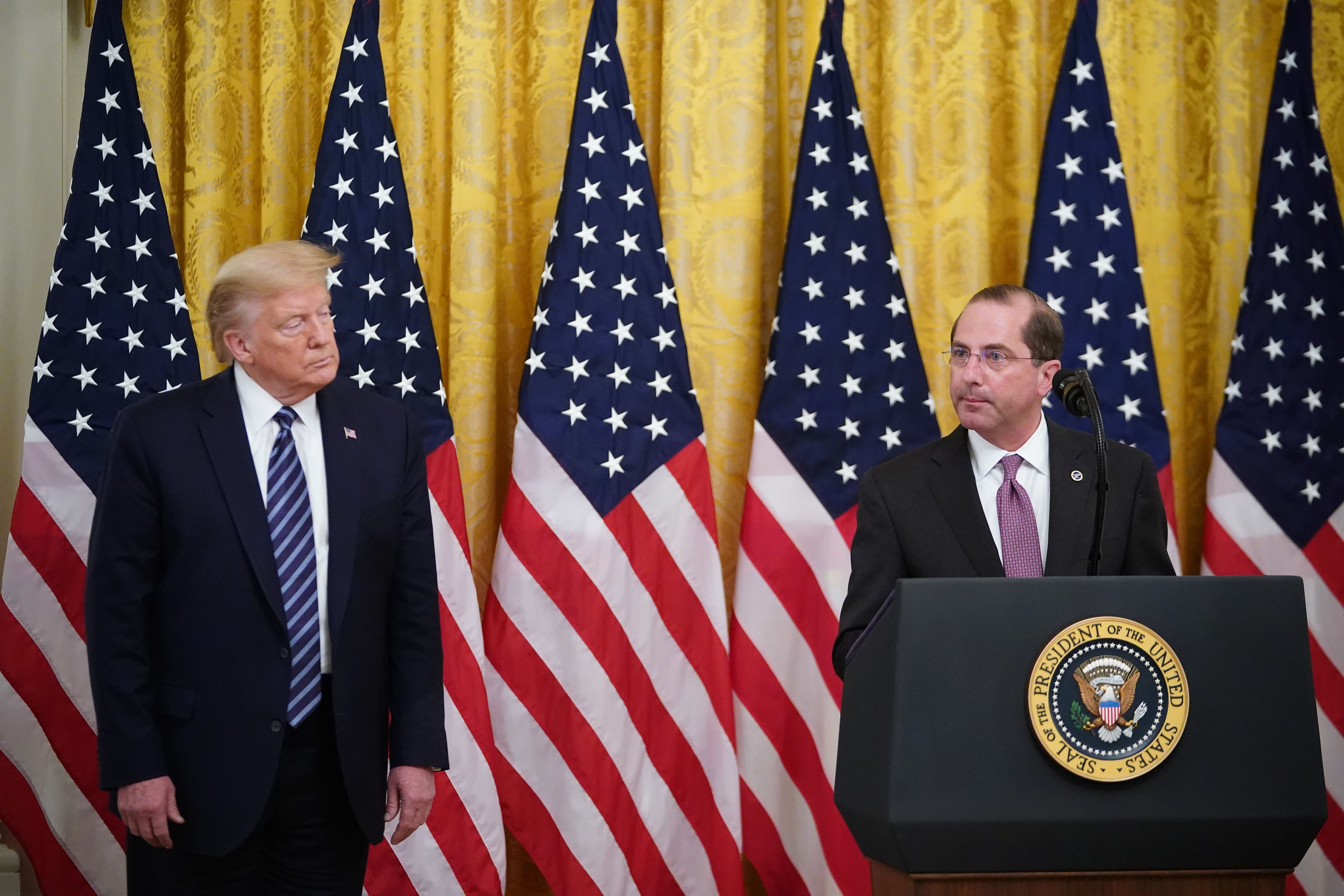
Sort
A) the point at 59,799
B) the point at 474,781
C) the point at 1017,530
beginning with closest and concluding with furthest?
the point at 1017,530 < the point at 59,799 < the point at 474,781

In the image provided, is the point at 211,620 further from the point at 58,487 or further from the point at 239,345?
the point at 58,487

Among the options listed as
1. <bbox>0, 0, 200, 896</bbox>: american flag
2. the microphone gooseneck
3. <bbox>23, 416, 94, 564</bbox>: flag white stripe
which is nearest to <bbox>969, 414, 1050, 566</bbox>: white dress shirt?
the microphone gooseneck

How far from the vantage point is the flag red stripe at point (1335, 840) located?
367cm

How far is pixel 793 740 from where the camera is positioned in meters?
3.70

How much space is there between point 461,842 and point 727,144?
7.15 feet

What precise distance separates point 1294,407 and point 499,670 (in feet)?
8.18

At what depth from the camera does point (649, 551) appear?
3627mm

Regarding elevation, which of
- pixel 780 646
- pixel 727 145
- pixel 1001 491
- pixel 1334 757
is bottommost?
pixel 1334 757

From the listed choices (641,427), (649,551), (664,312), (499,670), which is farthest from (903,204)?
(499,670)

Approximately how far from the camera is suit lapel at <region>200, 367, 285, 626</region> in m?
2.24

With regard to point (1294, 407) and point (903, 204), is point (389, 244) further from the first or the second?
point (1294, 407)

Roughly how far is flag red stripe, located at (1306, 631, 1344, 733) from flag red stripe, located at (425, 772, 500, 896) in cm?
245

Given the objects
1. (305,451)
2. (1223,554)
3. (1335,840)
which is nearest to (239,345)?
(305,451)

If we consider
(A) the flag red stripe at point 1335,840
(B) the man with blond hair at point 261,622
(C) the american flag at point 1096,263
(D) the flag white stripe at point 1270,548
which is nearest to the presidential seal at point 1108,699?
(B) the man with blond hair at point 261,622
